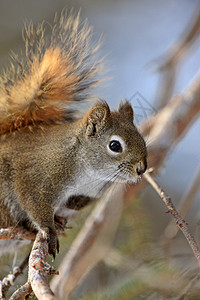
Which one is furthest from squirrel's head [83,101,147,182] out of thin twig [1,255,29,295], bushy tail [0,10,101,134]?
thin twig [1,255,29,295]

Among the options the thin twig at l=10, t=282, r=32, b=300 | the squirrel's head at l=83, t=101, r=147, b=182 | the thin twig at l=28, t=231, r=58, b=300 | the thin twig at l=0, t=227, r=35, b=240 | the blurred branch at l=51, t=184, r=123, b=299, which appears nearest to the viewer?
the thin twig at l=28, t=231, r=58, b=300

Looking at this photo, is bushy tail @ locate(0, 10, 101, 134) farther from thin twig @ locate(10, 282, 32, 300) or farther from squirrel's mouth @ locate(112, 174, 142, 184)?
thin twig @ locate(10, 282, 32, 300)

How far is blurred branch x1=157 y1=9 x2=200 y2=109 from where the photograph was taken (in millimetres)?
2145

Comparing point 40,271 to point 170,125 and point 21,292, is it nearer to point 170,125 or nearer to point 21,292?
point 21,292

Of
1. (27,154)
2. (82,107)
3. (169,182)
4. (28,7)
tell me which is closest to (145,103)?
(82,107)

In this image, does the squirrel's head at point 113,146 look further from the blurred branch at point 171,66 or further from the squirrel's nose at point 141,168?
the blurred branch at point 171,66

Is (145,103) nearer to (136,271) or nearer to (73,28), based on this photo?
(73,28)

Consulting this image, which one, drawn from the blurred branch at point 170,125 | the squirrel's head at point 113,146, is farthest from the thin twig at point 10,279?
the blurred branch at point 170,125

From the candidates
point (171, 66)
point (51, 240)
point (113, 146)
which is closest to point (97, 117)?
point (113, 146)

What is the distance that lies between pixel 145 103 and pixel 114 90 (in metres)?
1.16

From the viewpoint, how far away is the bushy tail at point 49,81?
1479mm

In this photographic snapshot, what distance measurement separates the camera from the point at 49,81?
1468 mm

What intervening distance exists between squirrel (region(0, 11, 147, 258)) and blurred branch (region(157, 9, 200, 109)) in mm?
668

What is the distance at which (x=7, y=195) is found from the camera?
138 cm
